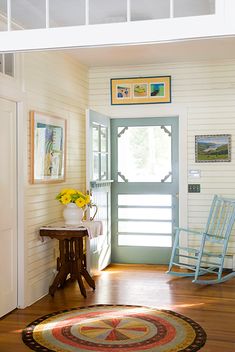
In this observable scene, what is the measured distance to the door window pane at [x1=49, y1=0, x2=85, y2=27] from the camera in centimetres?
423

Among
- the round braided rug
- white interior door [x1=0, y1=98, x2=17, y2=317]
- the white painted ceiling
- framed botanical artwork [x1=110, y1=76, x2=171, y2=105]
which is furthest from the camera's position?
framed botanical artwork [x1=110, y1=76, x2=171, y2=105]

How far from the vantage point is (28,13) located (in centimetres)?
437

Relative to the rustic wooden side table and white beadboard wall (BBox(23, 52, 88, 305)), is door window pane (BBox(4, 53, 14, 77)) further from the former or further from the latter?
the rustic wooden side table

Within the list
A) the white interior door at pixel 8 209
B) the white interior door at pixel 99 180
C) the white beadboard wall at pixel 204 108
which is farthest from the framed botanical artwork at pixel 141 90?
the white interior door at pixel 8 209

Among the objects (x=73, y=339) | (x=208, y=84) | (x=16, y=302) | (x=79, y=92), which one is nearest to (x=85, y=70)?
(x=79, y=92)

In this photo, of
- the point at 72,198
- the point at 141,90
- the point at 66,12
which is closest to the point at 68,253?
the point at 72,198

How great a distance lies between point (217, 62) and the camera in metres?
6.25

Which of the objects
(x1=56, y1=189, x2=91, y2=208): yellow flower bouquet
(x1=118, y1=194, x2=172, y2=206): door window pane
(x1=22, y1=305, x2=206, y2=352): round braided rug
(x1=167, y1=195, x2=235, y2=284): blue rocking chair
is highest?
(x1=56, y1=189, x2=91, y2=208): yellow flower bouquet

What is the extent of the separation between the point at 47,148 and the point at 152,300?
1940mm

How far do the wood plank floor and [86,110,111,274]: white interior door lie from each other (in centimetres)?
26

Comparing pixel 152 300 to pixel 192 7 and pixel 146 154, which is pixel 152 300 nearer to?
pixel 146 154

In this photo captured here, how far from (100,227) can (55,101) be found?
1515 millimetres

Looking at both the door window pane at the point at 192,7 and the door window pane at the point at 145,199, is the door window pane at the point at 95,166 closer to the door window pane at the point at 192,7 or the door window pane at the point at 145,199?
the door window pane at the point at 145,199

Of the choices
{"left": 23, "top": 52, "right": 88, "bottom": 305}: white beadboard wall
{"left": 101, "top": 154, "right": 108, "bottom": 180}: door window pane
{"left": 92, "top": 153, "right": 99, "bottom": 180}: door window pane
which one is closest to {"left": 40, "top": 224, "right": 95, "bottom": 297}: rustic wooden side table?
{"left": 23, "top": 52, "right": 88, "bottom": 305}: white beadboard wall
